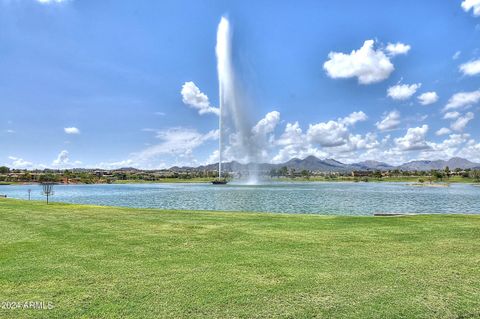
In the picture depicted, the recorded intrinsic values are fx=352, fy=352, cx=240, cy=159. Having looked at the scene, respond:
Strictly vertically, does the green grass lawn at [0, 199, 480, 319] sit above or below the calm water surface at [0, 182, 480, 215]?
above

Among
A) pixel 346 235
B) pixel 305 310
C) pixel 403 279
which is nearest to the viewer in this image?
pixel 305 310

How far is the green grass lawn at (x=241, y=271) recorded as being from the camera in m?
6.98

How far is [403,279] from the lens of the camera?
28.6 ft

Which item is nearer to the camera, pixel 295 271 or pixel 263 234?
pixel 295 271

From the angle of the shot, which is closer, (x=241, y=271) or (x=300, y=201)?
(x=241, y=271)

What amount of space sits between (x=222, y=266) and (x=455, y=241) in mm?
9067

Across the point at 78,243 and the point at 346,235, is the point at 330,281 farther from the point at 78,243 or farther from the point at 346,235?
the point at 78,243

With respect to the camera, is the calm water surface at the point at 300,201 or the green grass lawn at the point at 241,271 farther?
the calm water surface at the point at 300,201

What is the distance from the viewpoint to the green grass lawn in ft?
22.9

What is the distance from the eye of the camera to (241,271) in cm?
923

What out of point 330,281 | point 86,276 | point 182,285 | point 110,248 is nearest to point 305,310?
point 330,281

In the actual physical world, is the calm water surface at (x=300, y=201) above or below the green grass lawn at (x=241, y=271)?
below

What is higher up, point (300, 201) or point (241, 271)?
point (241, 271)

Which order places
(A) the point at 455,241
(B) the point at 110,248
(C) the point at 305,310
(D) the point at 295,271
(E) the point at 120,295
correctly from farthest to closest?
(A) the point at 455,241 → (B) the point at 110,248 → (D) the point at 295,271 → (E) the point at 120,295 → (C) the point at 305,310
